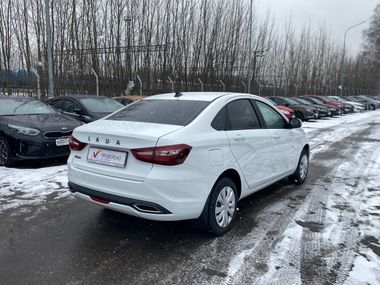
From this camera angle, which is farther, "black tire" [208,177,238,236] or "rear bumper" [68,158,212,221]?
"black tire" [208,177,238,236]

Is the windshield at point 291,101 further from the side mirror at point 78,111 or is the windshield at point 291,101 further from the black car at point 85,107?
the side mirror at point 78,111

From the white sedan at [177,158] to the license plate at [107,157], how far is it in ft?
0.03

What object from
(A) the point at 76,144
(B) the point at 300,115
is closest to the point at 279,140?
(A) the point at 76,144

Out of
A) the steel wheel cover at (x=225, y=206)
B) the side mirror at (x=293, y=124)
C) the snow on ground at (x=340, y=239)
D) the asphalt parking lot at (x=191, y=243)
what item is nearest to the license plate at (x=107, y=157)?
the asphalt parking lot at (x=191, y=243)

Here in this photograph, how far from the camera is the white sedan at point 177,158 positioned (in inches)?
133

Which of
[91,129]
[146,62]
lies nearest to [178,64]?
[146,62]

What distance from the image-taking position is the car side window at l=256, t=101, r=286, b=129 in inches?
198

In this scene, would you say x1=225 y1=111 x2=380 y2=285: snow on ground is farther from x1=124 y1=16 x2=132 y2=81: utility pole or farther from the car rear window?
x1=124 y1=16 x2=132 y2=81: utility pole

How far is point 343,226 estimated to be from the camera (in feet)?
14.2

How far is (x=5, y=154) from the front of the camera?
276 inches

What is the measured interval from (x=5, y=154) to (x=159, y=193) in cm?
497

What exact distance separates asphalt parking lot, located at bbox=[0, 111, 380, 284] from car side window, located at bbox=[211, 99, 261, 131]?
1164 mm

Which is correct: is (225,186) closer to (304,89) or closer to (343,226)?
(343,226)

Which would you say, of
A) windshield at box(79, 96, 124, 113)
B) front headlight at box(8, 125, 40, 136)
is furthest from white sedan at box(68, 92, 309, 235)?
windshield at box(79, 96, 124, 113)
